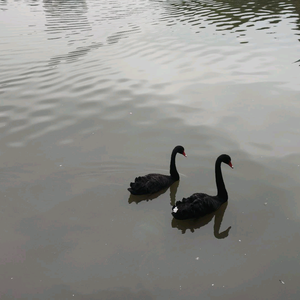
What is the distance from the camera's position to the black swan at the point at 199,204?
4.73m

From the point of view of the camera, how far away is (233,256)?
4320mm

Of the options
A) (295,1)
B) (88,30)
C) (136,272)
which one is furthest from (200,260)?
(295,1)

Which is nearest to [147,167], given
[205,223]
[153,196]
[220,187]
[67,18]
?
[153,196]

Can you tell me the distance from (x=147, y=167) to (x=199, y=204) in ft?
5.05

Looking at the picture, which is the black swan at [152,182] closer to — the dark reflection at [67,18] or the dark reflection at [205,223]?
the dark reflection at [205,223]

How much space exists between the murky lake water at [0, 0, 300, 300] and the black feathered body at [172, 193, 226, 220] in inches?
7.6

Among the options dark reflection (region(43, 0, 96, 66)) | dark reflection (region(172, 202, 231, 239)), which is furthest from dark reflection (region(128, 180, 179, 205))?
dark reflection (region(43, 0, 96, 66))

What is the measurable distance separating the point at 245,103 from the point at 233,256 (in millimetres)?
4681

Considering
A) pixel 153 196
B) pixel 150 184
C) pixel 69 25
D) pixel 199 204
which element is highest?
pixel 199 204

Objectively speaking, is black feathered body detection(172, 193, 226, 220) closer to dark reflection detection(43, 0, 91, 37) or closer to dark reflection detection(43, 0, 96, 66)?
dark reflection detection(43, 0, 96, 66)

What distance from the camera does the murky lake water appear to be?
4082 mm

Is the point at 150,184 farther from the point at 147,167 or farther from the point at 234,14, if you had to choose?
the point at 234,14

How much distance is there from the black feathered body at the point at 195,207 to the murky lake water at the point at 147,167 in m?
0.19

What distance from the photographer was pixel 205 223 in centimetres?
502
